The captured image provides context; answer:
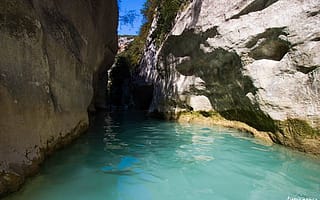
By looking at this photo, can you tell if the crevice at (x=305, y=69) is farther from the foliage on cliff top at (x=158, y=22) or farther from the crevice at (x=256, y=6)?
the foliage on cliff top at (x=158, y=22)

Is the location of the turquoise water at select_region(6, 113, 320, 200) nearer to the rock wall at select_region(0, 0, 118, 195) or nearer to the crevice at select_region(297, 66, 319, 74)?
the rock wall at select_region(0, 0, 118, 195)

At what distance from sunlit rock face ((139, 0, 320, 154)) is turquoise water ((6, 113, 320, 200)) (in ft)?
2.74

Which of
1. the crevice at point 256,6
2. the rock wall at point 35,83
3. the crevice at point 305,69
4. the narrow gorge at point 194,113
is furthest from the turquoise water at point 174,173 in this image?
the crevice at point 256,6

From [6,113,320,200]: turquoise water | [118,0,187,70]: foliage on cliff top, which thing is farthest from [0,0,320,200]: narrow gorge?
[118,0,187,70]: foliage on cliff top

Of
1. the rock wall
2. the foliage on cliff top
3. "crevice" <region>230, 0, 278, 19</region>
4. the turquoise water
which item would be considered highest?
the foliage on cliff top

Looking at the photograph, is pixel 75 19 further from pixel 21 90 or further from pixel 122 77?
pixel 122 77

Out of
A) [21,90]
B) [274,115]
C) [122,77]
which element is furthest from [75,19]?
[122,77]

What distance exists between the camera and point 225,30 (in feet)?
26.2

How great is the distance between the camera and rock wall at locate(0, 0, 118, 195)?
9.70 feet

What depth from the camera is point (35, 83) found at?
12.3ft

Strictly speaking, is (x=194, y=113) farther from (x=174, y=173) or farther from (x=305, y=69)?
(x=174, y=173)

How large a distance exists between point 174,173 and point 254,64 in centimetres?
434

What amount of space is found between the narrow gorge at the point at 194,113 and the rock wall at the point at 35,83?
0.02m

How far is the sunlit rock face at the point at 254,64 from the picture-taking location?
501 cm
